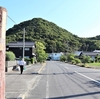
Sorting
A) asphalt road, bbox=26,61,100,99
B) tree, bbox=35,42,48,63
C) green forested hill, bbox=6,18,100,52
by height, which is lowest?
asphalt road, bbox=26,61,100,99

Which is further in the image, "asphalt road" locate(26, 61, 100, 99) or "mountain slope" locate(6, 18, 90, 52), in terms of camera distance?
"mountain slope" locate(6, 18, 90, 52)

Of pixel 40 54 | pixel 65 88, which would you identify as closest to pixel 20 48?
pixel 40 54

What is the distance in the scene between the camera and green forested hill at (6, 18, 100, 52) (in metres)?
86.6

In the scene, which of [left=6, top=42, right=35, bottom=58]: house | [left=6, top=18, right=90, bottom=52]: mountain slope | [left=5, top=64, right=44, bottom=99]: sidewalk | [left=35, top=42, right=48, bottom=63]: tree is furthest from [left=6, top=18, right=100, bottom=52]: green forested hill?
[left=5, top=64, right=44, bottom=99]: sidewalk

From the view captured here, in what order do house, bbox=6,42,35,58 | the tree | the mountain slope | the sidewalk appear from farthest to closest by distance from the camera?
1. the mountain slope
2. house, bbox=6,42,35,58
3. the tree
4. the sidewalk

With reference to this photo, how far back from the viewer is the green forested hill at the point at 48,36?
284 feet

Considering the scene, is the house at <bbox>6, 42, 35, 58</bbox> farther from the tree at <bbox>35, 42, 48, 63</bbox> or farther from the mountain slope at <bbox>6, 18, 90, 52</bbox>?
the mountain slope at <bbox>6, 18, 90, 52</bbox>

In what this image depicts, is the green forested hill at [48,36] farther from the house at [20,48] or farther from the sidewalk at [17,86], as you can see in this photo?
the sidewalk at [17,86]

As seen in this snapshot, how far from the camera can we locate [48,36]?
11819 cm

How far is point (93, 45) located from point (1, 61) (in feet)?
506

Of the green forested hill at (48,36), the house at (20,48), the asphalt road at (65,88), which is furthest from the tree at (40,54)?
the asphalt road at (65,88)

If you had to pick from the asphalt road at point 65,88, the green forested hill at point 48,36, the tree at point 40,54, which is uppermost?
the green forested hill at point 48,36

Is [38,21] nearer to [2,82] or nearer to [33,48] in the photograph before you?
[33,48]

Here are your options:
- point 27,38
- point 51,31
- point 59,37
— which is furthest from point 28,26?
point 59,37
